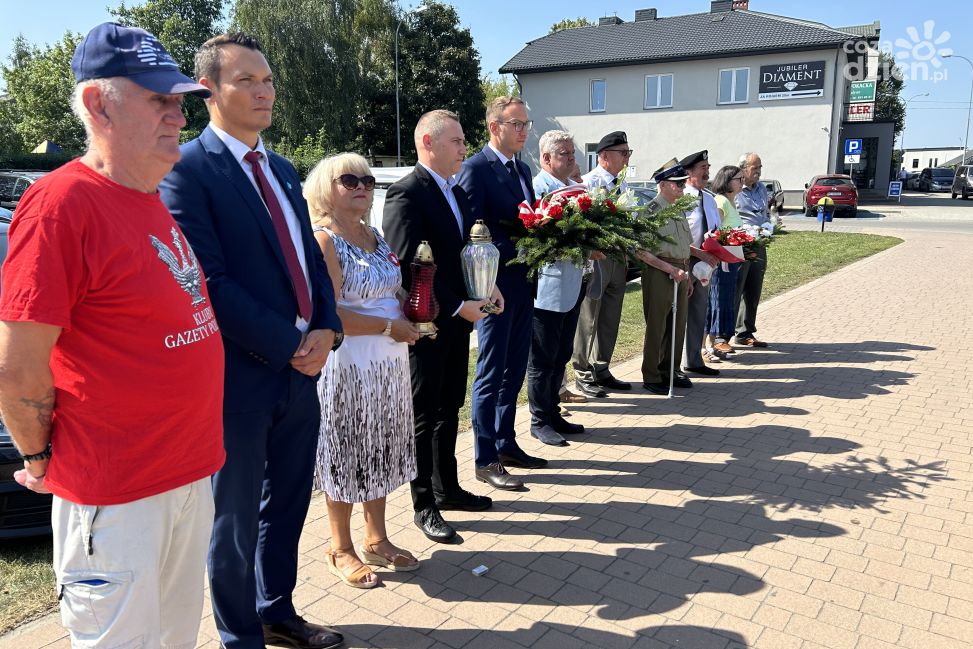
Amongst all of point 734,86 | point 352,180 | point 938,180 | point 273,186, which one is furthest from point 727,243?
point 938,180

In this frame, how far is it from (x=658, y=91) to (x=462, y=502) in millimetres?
35806

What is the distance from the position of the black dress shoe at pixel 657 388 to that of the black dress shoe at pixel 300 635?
4.57 metres

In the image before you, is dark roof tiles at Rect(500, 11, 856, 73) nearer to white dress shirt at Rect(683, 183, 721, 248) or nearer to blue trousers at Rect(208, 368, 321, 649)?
white dress shirt at Rect(683, 183, 721, 248)

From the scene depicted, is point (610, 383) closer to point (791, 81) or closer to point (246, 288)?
point (246, 288)

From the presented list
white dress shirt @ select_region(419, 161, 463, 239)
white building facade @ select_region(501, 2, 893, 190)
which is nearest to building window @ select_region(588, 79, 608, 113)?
white building facade @ select_region(501, 2, 893, 190)

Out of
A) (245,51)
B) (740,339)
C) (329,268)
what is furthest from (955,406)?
(245,51)

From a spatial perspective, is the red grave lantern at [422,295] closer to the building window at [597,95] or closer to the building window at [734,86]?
the building window at [734,86]

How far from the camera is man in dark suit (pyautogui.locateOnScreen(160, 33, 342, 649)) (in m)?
2.45

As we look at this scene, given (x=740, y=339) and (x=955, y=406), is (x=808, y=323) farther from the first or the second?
(x=955, y=406)

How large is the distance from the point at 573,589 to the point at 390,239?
204 cm

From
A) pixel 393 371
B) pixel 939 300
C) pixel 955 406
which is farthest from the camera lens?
pixel 939 300

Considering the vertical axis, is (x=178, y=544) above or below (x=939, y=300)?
above

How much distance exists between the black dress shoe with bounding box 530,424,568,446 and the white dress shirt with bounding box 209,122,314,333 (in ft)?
10.1

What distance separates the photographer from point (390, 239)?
379 cm
